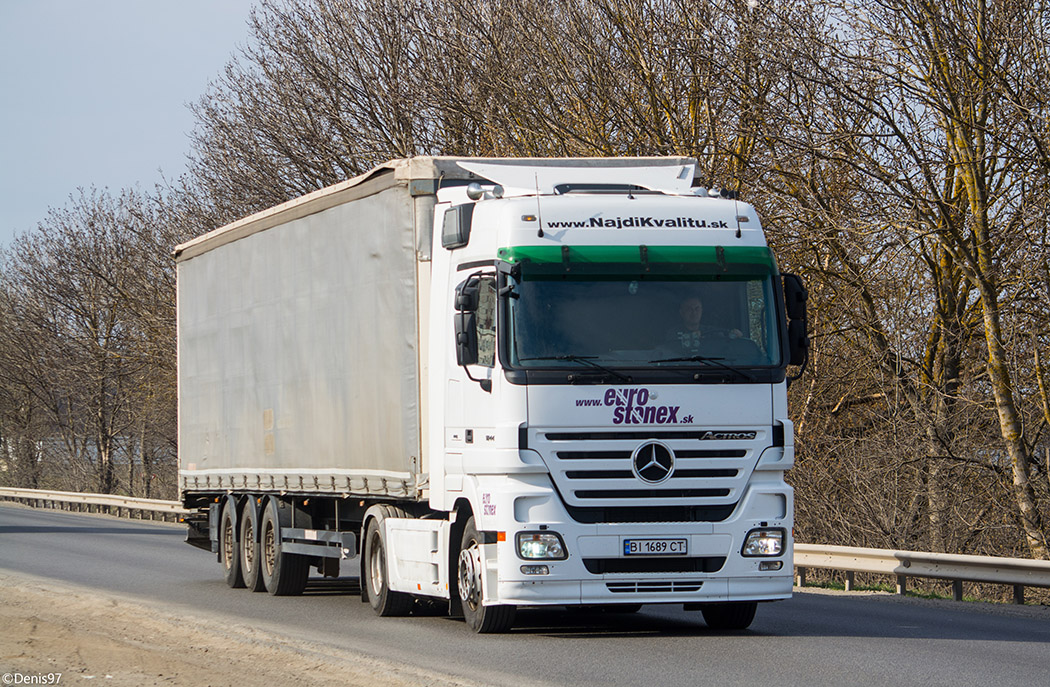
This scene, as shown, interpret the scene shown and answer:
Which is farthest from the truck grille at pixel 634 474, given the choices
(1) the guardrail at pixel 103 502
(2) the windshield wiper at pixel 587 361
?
(1) the guardrail at pixel 103 502

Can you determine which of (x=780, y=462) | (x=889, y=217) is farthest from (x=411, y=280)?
(x=889, y=217)

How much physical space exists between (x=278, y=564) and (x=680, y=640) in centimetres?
569

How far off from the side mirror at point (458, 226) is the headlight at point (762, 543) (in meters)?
3.06

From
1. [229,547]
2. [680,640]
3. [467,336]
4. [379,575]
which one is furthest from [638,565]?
[229,547]

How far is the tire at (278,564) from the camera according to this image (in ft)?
49.7

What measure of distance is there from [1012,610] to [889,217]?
611 centimetres

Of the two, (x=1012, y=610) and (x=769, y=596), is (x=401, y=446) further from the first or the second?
(x=1012, y=610)

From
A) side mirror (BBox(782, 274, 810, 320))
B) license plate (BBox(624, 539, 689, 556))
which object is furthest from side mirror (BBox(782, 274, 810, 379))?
license plate (BBox(624, 539, 689, 556))

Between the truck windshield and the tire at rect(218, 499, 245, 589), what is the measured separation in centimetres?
724

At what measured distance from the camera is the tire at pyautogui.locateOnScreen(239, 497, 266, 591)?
52.0 ft

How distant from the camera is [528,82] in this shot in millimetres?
24172

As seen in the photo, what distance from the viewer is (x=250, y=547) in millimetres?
16219

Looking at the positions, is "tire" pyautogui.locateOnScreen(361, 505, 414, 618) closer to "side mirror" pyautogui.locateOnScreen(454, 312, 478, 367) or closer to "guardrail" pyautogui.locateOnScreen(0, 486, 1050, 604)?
"side mirror" pyautogui.locateOnScreen(454, 312, 478, 367)

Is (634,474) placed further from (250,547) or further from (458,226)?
(250,547)
